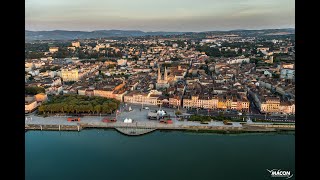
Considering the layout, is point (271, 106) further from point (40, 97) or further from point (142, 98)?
point (40, 97)

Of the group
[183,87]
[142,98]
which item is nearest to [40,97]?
[142,98]

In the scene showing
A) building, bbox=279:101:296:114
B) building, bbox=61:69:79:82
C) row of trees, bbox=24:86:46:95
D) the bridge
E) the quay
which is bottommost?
the bridge

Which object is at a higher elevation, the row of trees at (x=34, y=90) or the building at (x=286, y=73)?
the building at (x=286, y=73)

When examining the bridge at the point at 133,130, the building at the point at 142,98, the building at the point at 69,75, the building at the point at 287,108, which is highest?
the building at the point at 69,75

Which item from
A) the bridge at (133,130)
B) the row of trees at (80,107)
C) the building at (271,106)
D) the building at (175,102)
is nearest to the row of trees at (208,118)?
the building at (271,106)

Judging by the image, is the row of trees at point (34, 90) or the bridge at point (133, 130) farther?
the row of trees at point (34, 90)

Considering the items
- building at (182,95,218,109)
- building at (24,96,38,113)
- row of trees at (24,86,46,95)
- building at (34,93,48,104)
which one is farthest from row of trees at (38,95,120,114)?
building at (182,95,218,109)

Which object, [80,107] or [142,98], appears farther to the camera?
[142,98]

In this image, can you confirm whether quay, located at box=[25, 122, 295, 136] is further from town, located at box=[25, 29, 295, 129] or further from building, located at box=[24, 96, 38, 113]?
building, located at box=[24, 96, 38, 113]

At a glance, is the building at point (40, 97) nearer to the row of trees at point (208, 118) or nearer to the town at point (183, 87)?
the town at point (183, 87)

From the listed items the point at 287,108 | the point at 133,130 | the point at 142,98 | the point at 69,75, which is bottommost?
the point at 133,130
